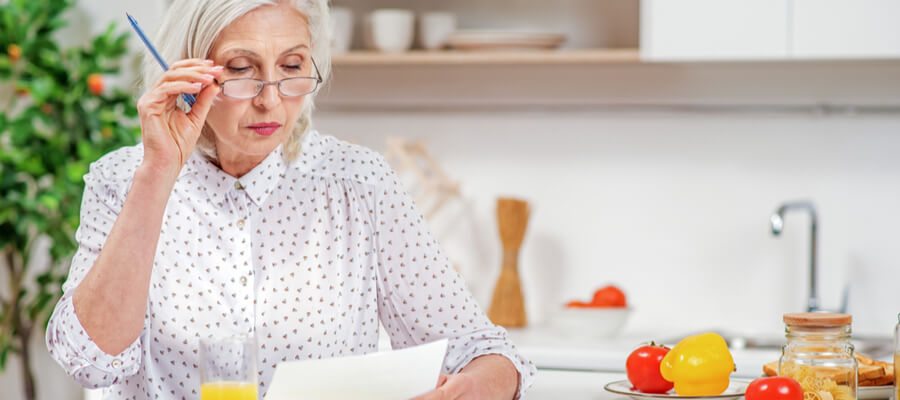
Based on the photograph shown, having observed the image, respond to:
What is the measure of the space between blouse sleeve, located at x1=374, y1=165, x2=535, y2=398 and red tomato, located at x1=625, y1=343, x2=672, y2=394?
155 mm

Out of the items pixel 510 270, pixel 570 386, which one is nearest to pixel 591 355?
pixel 510 270

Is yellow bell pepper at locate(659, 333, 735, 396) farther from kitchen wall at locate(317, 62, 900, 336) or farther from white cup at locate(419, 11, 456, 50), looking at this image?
white cup at locate(419, 11, 456, 50)

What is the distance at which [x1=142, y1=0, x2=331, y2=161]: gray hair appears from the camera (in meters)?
1.44

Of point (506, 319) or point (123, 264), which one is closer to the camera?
point (123, 264)

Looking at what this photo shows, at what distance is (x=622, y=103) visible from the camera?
9.68 feet

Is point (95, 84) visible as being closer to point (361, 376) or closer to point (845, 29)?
point (845, 29)

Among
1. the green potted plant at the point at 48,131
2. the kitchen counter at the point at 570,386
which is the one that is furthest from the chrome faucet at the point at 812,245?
the green potted plant at the point at 48,131

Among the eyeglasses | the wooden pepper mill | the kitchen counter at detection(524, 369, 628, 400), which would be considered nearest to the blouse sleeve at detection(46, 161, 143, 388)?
the eyeglasses

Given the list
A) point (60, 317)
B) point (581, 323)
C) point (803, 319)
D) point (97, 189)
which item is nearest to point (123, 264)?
point (60, 317)

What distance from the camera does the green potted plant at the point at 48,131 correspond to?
2.95 meters

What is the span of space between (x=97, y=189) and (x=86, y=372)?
0.29 metres

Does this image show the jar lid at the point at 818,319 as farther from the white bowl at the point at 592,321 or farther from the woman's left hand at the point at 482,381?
the white bowl at the point at 592,321

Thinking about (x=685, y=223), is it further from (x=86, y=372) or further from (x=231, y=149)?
(x=86, y=372)

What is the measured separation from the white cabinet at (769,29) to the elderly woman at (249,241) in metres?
1.20
